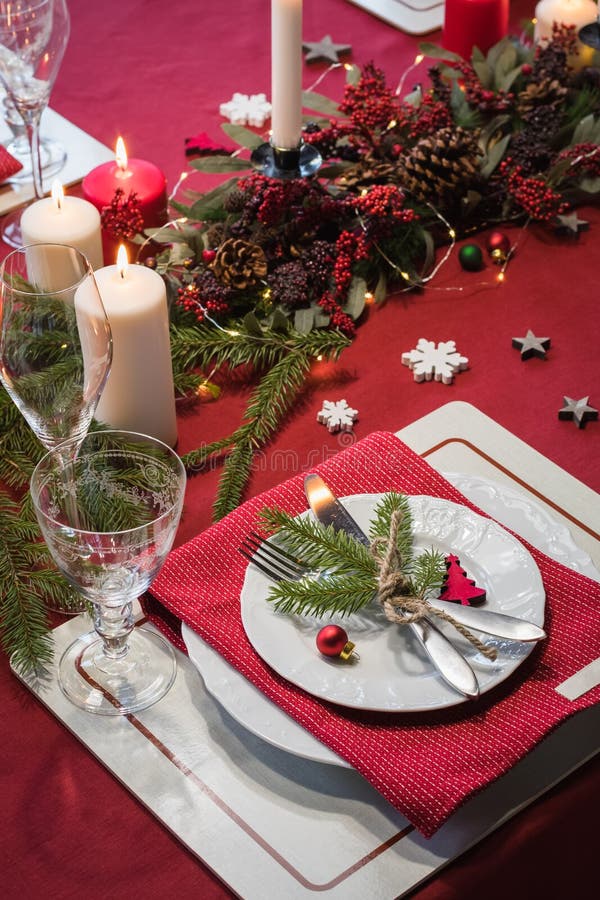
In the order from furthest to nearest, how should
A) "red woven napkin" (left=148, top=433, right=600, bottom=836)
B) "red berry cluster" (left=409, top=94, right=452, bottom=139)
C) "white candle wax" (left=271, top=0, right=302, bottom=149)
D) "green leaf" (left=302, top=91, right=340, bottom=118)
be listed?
"green leaf" (left=302, top=91, right=340, bottom=118)
"red berry cluster" (left=409, top=94, right=452, bottom=139)
"white candle wax" (left=271, top=0, right=302, bottom=149)
"red woven napkin" (left=148, top=433, right=600, bottom=836)

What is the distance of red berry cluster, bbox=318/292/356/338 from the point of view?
42.8 inches

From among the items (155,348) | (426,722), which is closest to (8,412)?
(155,348)

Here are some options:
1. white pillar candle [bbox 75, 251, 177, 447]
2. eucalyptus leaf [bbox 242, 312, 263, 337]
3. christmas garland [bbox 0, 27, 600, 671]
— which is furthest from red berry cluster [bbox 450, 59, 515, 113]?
white pillar candle [bbox 75, 251, 177, 447]

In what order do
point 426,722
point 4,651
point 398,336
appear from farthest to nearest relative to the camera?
point 398,336 < point 4,651 < point 426,722

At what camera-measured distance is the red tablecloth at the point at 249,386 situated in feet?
2.26

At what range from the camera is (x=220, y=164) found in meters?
1.25

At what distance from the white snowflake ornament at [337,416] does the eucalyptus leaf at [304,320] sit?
95 millimetres

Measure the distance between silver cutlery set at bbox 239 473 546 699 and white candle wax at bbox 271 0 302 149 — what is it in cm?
46

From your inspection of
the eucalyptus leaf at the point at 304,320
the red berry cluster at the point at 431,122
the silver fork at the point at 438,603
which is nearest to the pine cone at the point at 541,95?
the red berry cluster at the point at 431,122

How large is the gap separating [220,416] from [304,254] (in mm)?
211

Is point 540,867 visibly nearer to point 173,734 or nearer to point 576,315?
point 173,734

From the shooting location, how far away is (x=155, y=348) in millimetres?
933

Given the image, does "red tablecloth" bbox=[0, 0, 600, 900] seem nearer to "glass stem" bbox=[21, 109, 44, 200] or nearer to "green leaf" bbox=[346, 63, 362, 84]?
"green leaf" bbox=[346, 63, 362, 84]

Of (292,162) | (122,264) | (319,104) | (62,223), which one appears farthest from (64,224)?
(319,104)
